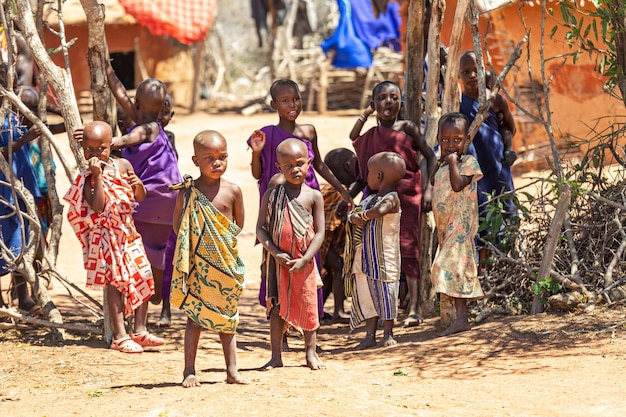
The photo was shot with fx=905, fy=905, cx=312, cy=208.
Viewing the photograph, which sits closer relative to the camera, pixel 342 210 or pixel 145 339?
pixel 145 339

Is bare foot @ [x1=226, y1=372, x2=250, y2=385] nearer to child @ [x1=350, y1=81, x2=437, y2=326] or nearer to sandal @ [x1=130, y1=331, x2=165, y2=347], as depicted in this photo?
sandal @ [x1=130, y1=331, x2=165, y2=347]

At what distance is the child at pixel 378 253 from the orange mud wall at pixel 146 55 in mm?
11546

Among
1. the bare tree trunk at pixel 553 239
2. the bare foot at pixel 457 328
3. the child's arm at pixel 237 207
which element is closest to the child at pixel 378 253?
the bare foot at pixel 457 328

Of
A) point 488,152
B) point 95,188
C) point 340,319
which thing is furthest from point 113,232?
point 488,152

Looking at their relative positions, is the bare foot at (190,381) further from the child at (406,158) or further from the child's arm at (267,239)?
the child at (406,158)

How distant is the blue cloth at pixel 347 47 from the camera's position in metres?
16.8

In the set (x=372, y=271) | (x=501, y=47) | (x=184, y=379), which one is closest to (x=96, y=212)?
(x=184, y=379)

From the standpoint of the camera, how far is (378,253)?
5.18m

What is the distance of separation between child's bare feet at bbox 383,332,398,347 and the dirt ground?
2.6 inches

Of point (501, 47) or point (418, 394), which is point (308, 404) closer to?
point (418, 394)

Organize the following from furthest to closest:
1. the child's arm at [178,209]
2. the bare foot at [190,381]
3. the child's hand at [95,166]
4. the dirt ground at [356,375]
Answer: the child's hand at [95,166] → the child's arm at [178,209] → the bare foot at [190,381] → the dirt ground at [356,375]

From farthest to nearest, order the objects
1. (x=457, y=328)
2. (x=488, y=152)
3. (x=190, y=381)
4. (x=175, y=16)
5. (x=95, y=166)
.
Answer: (x=175, y=16) < (x=488, y=152) < (x=457, y=328) < (x=95, y=166) < (x=190, y=381)

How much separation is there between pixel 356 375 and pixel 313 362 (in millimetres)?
266

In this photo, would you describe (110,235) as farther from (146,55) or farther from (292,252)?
(146,55)
